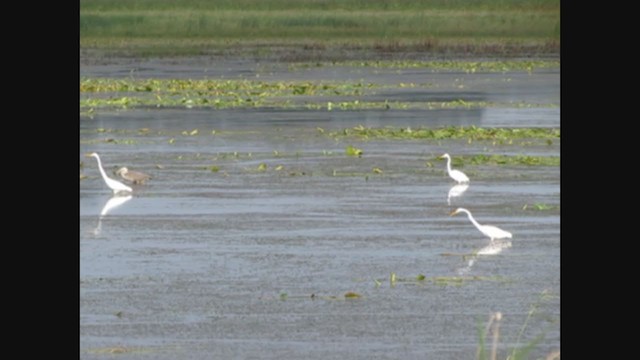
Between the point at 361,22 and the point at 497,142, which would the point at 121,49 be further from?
the point at 497,142

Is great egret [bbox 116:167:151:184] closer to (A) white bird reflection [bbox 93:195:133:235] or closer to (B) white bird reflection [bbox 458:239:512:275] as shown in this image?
(A) white bird reflection [bbox 93:195:133:235]

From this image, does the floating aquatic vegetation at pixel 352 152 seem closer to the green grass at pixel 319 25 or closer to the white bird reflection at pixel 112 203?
the white bird reflection at pixel 112 203

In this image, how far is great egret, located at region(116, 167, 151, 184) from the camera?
19031mm

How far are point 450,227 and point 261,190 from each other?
388cm

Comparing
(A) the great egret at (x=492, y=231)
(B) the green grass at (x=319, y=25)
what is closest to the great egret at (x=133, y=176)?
(A) the great egret at (x=492, y=231)

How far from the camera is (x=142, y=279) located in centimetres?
1240

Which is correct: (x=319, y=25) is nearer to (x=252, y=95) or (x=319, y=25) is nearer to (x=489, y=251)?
(x=252, y=95)

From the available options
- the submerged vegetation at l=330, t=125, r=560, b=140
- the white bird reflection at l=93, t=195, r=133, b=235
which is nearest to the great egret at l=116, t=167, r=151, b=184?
the white bird reflection at l=93, t=195, r=133, b=235

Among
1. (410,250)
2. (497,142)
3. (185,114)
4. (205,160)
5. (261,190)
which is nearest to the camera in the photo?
(410,250)

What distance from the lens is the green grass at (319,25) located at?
66.0m

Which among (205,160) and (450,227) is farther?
(205,160)

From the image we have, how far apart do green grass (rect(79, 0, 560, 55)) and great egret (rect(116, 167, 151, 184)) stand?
139ft
